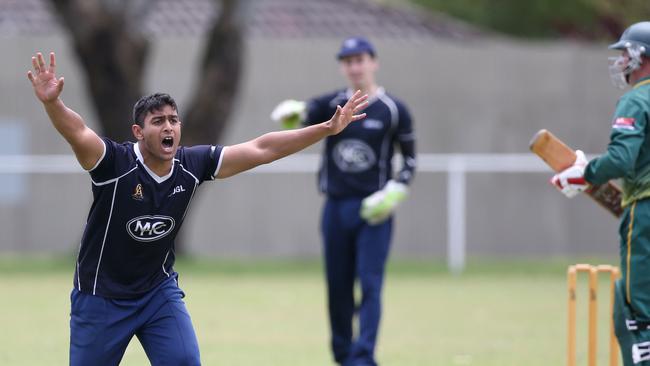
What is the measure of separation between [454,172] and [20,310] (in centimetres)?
730

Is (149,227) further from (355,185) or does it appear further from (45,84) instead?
(355,185)

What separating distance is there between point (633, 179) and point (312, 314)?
6608 mm

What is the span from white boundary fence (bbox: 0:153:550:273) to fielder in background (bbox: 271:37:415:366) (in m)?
8.50

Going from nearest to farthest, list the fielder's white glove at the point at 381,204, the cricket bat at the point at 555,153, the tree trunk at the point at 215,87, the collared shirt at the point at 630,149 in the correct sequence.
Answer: the collared shirt at the point at 630,149, the cricket bat at the point at 555,153, the fielder's white glove at the point at 381,204, the tree trunk at the point at 215,87

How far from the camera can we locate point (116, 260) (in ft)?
20.0

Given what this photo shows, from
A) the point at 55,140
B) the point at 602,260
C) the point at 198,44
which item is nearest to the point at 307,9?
the point at 198,44

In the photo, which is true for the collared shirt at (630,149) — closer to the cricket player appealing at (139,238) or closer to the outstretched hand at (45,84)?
the cricket player appealing at (139,238)

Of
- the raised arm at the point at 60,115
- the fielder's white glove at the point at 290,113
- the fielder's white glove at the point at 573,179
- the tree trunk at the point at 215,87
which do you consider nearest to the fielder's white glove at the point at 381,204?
the fielder's white glove at the point at 290,113

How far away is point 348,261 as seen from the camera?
866cm

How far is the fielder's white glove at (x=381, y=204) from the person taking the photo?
27.6ft

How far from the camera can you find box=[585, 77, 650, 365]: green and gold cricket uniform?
5852 millimetres

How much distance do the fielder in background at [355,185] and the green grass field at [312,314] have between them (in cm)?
71

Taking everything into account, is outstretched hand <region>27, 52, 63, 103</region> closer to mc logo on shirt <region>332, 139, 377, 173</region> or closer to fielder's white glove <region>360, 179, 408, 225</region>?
fielder's white glove <region>360, 179, 408, 225</region>

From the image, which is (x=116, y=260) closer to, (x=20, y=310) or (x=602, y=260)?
(x=20, y=310)
